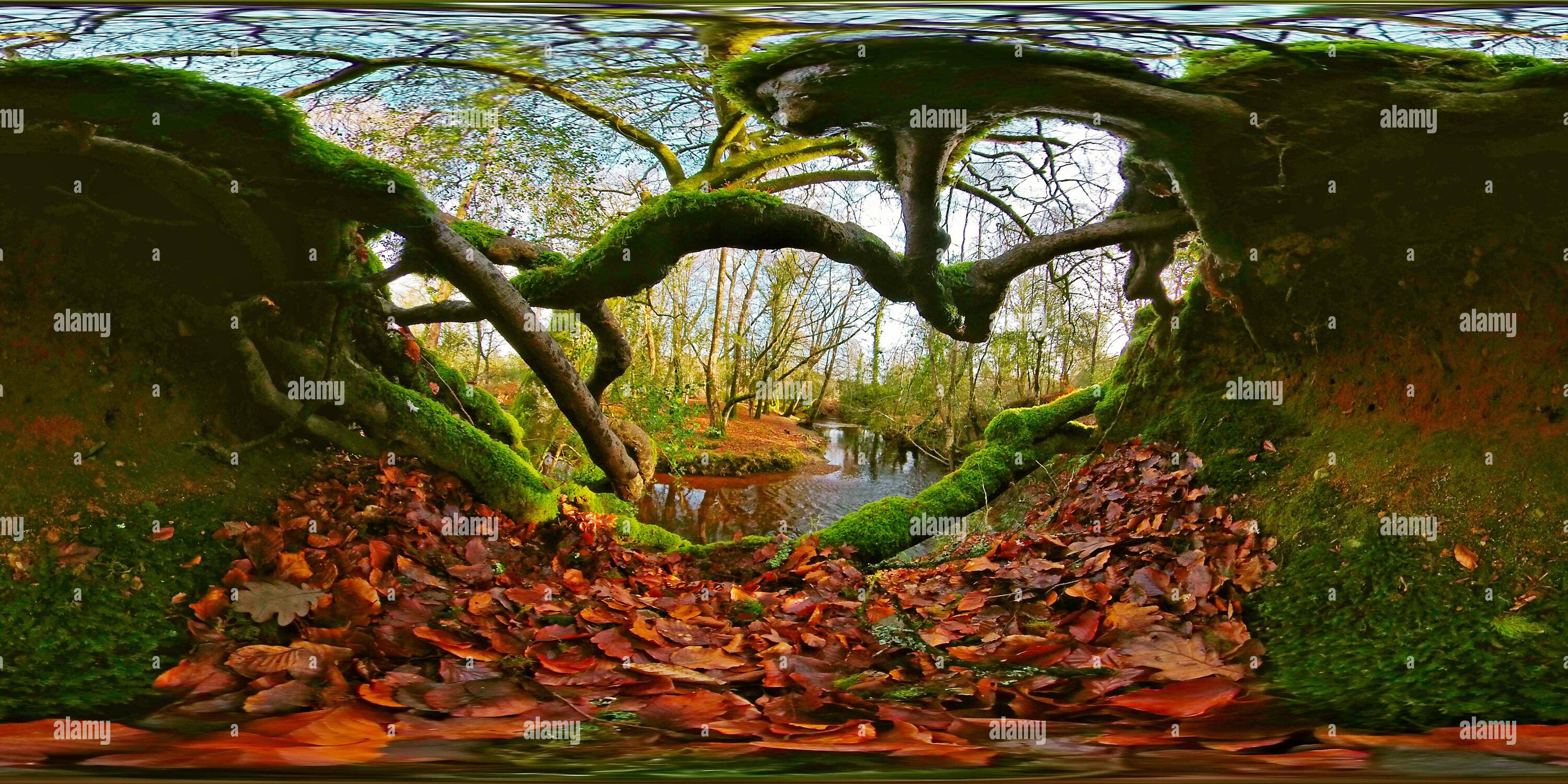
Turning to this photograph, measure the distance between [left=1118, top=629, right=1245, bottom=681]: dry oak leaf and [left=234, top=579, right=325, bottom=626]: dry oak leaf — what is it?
1.76 m

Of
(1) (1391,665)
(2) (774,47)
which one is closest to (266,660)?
(2) (774,47)

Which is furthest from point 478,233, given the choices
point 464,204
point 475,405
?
point 475,405

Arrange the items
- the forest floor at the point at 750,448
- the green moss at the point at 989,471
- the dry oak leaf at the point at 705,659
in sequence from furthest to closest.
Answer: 1. the forest floor at the point at 750,448
2. the green moss at the point at 989,471
3. the dry oak leaf at the point at 705,659

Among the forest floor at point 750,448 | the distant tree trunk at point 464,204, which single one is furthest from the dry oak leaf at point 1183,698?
the forest floor at point 750,448

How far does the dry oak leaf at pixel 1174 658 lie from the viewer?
1447 millimetres

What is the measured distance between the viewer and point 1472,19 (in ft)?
5.81

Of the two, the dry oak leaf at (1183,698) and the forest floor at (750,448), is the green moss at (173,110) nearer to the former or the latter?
the dry oak leaf at (1183,698)

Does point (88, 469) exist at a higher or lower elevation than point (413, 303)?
lower

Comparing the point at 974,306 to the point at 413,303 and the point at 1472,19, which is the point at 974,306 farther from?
the point at 413,303

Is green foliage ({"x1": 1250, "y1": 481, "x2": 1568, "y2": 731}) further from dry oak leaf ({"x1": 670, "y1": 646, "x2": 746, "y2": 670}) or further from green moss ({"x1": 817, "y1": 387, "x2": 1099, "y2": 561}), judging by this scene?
green moss ({"x1": 817, "y1": 387, "x2": 1099, "y2": 561})

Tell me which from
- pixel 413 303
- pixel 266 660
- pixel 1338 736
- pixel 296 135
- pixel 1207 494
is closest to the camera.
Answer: pixel 1338 736

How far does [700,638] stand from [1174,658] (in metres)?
1.06

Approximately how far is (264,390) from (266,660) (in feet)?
3.44

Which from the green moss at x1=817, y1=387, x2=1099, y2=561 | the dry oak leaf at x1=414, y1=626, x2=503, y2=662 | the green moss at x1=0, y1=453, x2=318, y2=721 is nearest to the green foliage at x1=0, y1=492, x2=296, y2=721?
the green moss at x1=0, y1=453, x2=318, y2=721
